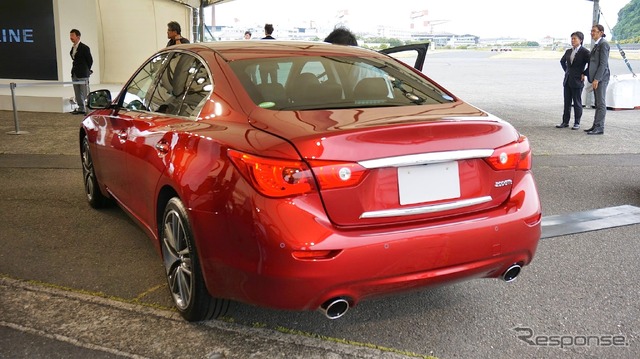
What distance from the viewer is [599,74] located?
1057 cm

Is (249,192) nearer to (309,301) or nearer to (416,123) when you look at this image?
(309,301)

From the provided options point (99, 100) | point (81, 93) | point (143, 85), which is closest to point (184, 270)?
point (143, 85)

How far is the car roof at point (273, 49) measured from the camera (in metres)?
3.44

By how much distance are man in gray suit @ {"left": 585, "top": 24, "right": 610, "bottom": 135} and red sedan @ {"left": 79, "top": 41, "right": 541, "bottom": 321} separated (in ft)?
27.0

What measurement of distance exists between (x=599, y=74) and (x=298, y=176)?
31.9 ft

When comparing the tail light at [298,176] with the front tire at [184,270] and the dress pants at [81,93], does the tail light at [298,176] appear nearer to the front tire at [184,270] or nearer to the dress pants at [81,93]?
the front tire at [184,270]

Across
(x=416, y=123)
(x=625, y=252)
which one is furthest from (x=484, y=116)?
(x=625, y=252)

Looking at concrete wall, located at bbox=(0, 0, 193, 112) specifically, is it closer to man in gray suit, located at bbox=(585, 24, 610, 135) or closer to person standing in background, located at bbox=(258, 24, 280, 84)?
man in gray suit, located at bbox=(585, 24, 610, 135)

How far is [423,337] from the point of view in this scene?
3.03 metres

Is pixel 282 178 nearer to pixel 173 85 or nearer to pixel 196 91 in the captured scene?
pixel 196 91

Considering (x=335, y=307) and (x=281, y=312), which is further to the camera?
(x=281, y=312)

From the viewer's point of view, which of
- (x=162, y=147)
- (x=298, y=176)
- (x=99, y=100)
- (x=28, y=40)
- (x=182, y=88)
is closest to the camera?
(x=298, y=176)

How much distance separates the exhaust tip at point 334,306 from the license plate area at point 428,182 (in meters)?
0.49

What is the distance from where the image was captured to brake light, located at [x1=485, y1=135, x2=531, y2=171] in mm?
2779
